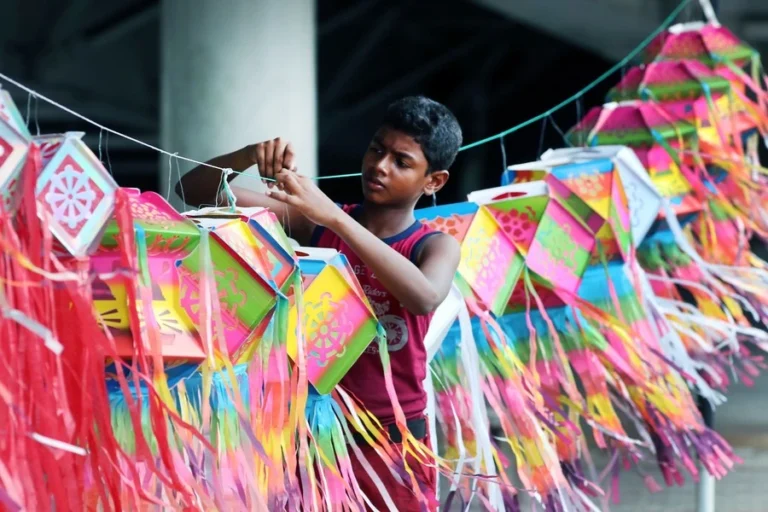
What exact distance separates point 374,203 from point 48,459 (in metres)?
0.72

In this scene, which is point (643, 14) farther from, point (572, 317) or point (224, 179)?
point (224, 179)

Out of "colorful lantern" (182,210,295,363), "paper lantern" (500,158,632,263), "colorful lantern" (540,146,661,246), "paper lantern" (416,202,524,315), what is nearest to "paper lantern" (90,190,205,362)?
"colorful lantern" (182,210,295,363)

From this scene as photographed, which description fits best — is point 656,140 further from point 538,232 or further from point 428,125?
point 428,125

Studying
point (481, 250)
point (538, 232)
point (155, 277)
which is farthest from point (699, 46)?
point (155, 277)

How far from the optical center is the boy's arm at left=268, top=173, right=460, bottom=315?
5.21 feet

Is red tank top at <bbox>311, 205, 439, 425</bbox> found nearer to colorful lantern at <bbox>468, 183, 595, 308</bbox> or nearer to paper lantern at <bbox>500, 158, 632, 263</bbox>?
colorful lantern at <bbox>468, 183, 595, 308</bbox>

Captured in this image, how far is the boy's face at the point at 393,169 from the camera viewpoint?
5.92ft

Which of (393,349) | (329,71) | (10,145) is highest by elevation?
(10,145)

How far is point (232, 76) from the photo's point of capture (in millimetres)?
2900

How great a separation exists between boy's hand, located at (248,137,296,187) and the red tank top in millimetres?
221

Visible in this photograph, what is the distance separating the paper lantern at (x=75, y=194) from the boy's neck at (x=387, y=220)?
582 mm

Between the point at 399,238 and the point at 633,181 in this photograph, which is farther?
the point at 633,181

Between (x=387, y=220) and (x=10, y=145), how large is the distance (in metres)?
0.71

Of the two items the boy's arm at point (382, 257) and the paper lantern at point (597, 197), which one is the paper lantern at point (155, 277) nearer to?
the boy's arm at point (382, 257)
